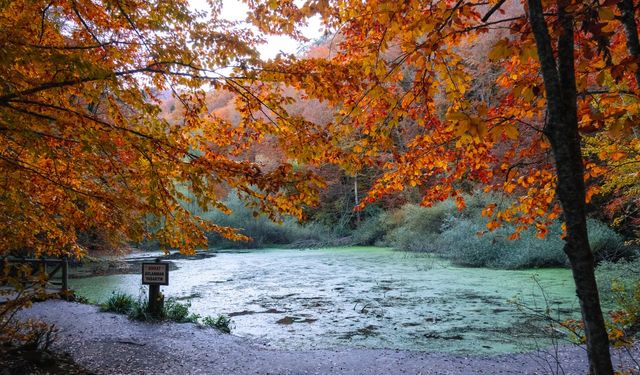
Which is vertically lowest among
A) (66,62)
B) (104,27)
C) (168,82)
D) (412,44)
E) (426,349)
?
(426,349)

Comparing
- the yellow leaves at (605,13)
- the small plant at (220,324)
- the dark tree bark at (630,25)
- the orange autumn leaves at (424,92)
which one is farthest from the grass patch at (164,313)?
the yellow leaves at (605,13)

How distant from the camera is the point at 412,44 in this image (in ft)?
9.09

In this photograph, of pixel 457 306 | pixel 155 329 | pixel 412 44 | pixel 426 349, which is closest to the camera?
pixel 412 44

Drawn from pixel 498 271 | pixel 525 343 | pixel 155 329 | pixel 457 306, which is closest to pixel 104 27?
pixel 155 329

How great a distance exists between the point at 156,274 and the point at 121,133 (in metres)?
3.80

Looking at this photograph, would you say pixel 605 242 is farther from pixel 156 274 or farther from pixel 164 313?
pixel 156 274

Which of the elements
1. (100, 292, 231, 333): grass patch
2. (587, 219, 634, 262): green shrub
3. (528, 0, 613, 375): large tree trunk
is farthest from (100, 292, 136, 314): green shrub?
(587, 219, 634, 262): green shrub

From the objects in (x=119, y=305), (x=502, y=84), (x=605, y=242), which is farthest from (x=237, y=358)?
(x=605, y=242)

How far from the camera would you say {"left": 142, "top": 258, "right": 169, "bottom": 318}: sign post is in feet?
21.3

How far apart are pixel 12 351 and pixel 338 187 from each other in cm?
2468

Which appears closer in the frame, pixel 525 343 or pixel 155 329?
pixel 525 343

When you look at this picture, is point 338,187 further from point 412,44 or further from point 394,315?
point 412,44

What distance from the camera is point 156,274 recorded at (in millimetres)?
6547

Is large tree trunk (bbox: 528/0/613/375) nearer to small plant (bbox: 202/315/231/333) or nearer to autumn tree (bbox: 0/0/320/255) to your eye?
autumn tree (bbox: 0/0/320/255)
